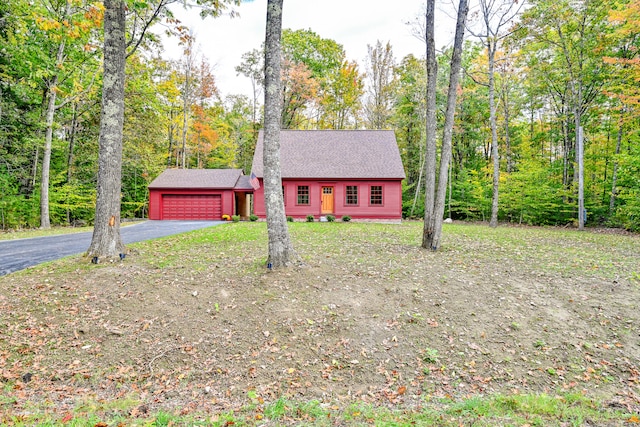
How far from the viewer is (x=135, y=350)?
369 cm

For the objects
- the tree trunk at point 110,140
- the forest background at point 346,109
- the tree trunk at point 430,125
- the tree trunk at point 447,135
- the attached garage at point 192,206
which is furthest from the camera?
the attached garage at point 192,206

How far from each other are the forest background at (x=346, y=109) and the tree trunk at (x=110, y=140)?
1.45 ft

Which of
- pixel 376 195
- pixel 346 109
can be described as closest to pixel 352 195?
pixel 376 195

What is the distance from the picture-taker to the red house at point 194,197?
770 inches

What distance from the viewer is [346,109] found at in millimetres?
27891

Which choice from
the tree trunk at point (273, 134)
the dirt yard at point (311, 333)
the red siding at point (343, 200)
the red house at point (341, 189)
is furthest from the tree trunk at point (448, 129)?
the red siding at point (343, 200)

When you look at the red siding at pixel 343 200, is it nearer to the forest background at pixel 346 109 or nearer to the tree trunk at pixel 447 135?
the forest background at pixel 346 109

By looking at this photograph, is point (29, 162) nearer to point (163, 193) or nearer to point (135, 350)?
Result: point (163, 193)

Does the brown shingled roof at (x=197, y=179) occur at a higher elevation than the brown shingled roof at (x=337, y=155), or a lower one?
lower

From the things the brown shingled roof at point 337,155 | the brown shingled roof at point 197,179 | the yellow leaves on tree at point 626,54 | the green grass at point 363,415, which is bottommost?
the green grass at point 363,415

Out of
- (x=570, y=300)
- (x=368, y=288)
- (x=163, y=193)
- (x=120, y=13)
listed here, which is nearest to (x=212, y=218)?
(x=163, y=193)

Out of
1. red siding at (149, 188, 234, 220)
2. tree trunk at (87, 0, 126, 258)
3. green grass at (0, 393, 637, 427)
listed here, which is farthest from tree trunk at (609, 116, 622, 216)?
red siding at (149, 188, 234, 220)

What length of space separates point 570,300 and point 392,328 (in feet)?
9.32

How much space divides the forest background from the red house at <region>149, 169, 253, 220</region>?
7.38 ft
